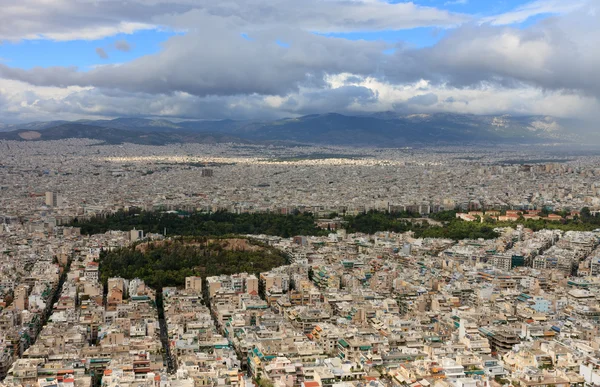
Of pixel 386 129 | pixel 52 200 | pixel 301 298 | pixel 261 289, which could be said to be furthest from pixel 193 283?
pixel 386 129

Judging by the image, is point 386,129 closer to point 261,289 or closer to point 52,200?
point 52,200

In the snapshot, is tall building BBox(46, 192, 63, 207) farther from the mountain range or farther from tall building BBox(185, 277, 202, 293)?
the mountain range

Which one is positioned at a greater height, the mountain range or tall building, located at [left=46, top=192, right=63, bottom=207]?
the mountain range

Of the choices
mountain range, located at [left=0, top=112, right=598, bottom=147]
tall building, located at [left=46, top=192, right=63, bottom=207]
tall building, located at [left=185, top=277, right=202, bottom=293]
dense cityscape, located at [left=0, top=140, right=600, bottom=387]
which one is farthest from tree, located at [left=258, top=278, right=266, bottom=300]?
mountain range, located at [left=0, top=112, right=598, bottom=147]

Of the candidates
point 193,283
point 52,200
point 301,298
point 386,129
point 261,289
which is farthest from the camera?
point 386,129

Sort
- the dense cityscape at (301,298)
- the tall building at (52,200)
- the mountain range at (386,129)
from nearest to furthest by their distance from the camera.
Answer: the dense cityscape at (301,298) < the tall building at (52,200) < the mountain range at (386,129)

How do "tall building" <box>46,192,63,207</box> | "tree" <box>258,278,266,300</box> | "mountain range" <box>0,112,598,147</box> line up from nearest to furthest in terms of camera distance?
"tree" <box>258,278,266,300</box> < "tall building" <box>46,192,63,207</box> < "mountain range" <box>0,112,598,147</box>

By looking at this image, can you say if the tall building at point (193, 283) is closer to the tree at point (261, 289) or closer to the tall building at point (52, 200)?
the tree at point (261, 289)

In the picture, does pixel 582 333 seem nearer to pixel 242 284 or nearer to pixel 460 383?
pixel 460 383

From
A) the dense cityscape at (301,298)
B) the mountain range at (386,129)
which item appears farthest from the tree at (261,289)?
the mountain range at (386,129)
